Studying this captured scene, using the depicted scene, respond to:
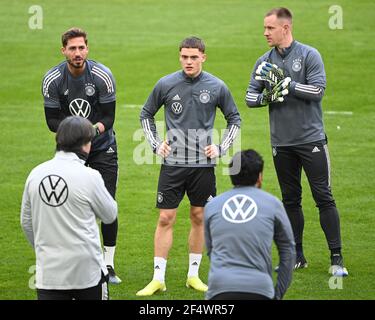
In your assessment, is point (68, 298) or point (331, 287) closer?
point (68, 298)

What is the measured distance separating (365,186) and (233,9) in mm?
16948

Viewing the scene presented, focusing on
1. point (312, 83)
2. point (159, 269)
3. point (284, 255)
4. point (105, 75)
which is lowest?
point (159, 269)

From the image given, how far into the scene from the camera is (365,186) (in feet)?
46.4

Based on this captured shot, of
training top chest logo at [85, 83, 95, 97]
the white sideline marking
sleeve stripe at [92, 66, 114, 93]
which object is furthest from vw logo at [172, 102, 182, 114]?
the white sideline marking

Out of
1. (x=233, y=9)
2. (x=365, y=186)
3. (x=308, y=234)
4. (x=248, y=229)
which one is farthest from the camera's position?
(x=233, y=9)

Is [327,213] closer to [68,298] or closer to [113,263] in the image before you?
[113,263]

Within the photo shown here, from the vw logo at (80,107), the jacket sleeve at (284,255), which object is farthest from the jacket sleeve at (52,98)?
the jacket sleeve at (284,255)

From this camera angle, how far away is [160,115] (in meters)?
19.0

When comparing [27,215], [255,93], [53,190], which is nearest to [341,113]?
[255,93]

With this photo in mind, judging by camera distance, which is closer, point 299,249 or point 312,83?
point 312,83

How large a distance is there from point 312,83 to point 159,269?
260 cm

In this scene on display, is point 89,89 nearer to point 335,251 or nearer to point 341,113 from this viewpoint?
point 335,251
